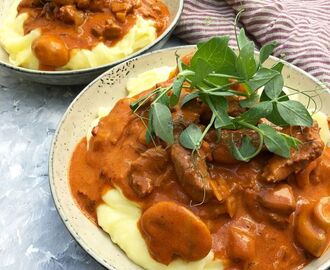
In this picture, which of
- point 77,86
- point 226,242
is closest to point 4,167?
point 77,86

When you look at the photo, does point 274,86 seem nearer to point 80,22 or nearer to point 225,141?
point 225,141

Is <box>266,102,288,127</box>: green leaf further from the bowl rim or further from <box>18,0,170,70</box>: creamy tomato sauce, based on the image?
<box>18,0,170,70</box>: creamy tomato sauce

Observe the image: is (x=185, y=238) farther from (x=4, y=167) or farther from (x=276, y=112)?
(x=4, y=167)

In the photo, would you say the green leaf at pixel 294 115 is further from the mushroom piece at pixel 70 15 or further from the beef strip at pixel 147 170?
the mushroom piece at pixel 70 15

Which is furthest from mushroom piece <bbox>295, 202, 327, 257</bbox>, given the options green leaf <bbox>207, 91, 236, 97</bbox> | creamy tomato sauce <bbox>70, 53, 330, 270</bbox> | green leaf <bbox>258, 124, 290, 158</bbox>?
green leaf <bbox>207, 91, 236, 97</bbox>

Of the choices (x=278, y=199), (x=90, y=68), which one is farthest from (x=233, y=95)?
(x=90, y=68)
